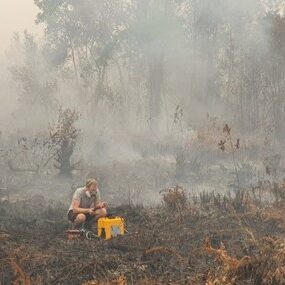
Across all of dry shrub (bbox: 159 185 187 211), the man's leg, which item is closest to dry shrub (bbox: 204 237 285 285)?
the man's leg

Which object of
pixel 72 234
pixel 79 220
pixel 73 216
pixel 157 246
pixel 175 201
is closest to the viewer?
pixel 157 246

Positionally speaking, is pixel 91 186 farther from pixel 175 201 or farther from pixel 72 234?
pixel 175 201

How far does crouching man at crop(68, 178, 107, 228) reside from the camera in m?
7.07

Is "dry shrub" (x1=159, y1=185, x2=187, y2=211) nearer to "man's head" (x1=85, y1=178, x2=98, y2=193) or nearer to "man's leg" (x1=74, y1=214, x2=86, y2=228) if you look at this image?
"man's head" (x1=85, y1=178, x2=98, y2=193)

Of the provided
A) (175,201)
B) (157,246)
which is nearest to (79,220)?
(157,246)

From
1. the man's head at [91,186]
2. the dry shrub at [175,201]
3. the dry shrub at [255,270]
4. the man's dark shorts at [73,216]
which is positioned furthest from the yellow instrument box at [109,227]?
the dry shrub at [255,270]

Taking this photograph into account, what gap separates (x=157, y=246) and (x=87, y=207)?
1.61 metres

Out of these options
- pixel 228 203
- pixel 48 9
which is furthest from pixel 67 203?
pixel 48 9

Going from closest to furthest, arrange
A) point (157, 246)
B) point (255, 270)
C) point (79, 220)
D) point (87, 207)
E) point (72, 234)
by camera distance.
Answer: point (255, 270) → point (157, 246) → point (72, 234) → point (79, 220) → point (87, 207)

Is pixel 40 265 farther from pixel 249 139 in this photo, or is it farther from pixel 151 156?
pixel 249 139

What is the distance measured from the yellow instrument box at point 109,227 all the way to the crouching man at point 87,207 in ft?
1.18

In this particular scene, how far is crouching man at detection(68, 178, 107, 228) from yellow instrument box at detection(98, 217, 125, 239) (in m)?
0.36

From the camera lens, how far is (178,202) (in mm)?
8656

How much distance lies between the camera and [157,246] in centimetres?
616
